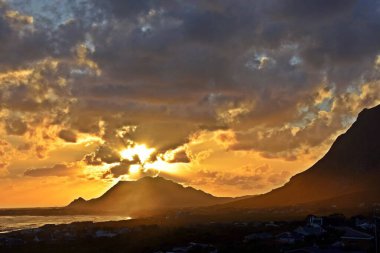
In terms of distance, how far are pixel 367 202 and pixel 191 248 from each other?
4947 inches

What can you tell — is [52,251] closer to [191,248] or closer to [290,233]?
[191,248]

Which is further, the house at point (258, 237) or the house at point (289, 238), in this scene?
the house at point (258, 237)

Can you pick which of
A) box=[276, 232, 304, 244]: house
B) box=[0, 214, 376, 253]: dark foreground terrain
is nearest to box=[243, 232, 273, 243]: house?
box=[0, 214, 376, 253]: dark foreground terrain

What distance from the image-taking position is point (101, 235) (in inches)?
5281

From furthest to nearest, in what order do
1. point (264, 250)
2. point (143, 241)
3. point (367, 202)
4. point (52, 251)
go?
point (367, 202)
point (143, 241)
point (52, 251)
point (264, 250)

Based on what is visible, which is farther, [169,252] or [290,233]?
[290,233]

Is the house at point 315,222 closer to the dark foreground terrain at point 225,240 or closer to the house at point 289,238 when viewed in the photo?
the dark foreground terrain at point 225,240

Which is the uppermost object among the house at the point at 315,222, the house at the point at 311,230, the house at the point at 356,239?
the house at the point at 315,222

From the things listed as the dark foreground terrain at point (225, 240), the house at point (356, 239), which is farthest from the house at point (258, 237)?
the house at point (356, 239)

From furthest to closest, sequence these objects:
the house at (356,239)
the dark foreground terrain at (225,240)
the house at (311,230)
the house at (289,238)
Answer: the house at (311,230) → the house at (289,238) → the dark foreground terrain at (225,240) → the house at (356,239)

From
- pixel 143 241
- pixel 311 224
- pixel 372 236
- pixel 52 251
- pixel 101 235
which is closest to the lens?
pixel 372 236

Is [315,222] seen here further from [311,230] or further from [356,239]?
[356,239]

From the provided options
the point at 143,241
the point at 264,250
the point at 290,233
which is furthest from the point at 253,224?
the point at 264,250

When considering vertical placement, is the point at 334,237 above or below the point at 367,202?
below
